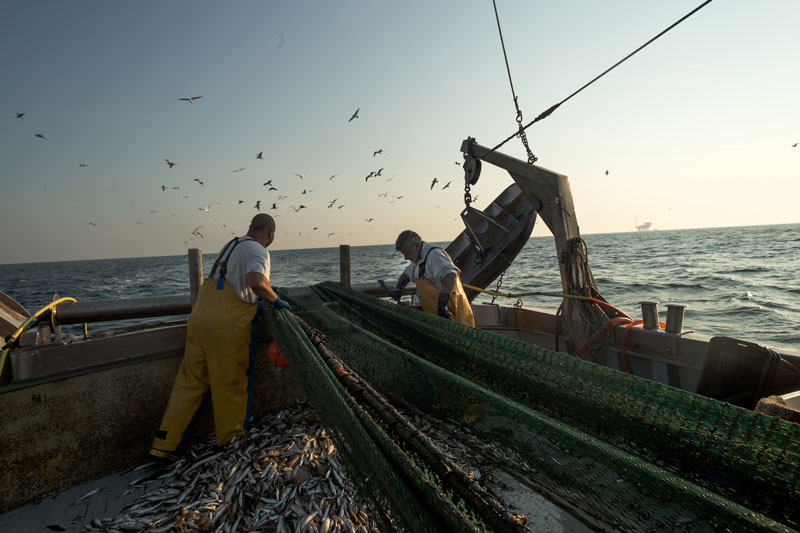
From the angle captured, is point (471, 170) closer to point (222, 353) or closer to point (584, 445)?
point (222, 353)

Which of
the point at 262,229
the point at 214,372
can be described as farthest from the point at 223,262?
the point at 214,372

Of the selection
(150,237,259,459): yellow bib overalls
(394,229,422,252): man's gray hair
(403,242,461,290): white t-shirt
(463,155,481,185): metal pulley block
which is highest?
(463,155,481,185): metal pulley block

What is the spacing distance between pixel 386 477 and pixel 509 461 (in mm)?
1085

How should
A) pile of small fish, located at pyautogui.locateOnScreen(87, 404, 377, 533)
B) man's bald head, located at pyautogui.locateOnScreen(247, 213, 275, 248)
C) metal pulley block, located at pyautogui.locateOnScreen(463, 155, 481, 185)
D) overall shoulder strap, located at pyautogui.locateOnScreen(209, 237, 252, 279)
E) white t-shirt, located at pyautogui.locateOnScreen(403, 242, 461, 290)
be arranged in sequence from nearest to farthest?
pile of small fish, located at pyautogui.locateOnScreen(87, 404, 377, 533) < overall shoulder strap, located at pyautogui.locateOnScreen(209, 237, 252, 279) < man's bald head, located at pyautogui.locateOnScreen(247, 213, 275, 248) < white t-shirt, located at pyautogui.locateOnScreen(403, 242, 461, 290) < metal pulley block, located at pyautogui.locateOnScreen(463, 155, 481, 185)

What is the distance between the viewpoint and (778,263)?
38.9m

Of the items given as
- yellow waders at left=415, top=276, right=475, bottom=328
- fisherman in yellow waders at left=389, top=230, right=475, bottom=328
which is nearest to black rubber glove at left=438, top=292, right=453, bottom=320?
fisherman in yellow waders at left=389, top=230, right=475, bottom=328

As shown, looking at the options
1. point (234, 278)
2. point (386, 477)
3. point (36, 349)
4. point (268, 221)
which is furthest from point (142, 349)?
point (386, 477)

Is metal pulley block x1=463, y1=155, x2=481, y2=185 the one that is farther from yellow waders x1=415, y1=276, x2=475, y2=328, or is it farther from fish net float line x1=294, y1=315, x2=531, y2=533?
fish net float line x1=294, y1=315, x2=531, y2=533

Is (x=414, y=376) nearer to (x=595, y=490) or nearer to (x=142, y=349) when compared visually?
(x=595, y=490)

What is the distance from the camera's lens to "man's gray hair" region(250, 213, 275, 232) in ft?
A: 18.1

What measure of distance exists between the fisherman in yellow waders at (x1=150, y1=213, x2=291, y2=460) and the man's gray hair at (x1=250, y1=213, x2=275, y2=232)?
0.48 m

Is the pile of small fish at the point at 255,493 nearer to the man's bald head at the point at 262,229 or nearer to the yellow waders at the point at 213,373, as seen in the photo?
the yellow waders at the point at 213,373

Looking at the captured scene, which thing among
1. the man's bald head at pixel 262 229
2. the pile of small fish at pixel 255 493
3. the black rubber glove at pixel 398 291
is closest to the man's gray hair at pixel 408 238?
the black rubber glove at pixel 398 291

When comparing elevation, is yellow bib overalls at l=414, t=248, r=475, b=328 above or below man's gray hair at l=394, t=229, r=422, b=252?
below
